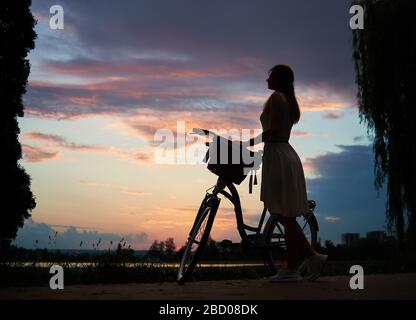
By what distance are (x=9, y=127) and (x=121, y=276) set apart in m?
14.5

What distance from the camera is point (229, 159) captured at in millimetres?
6551

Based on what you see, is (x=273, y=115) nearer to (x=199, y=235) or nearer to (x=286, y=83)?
(x=286, y=83)

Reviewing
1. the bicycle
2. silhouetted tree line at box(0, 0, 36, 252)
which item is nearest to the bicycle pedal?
the bicycle

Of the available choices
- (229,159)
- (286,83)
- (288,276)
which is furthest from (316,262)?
(286,83)

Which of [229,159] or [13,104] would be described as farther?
[13,104]

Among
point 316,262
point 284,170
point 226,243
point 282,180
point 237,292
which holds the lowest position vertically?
point 237,292

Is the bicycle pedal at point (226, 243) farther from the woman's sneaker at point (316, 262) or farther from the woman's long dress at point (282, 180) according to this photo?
the woman's sneaker at point (316, 262)

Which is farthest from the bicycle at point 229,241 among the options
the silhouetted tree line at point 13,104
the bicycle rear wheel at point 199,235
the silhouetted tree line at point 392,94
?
the silhouetted tree line at point 13,104

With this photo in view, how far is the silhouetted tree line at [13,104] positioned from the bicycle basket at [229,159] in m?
15.4

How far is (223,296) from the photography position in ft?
17.8

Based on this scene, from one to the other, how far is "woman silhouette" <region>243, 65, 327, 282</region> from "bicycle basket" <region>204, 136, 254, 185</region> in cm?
14

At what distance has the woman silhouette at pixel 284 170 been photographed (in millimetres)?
6387

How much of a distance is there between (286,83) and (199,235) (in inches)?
78.8
